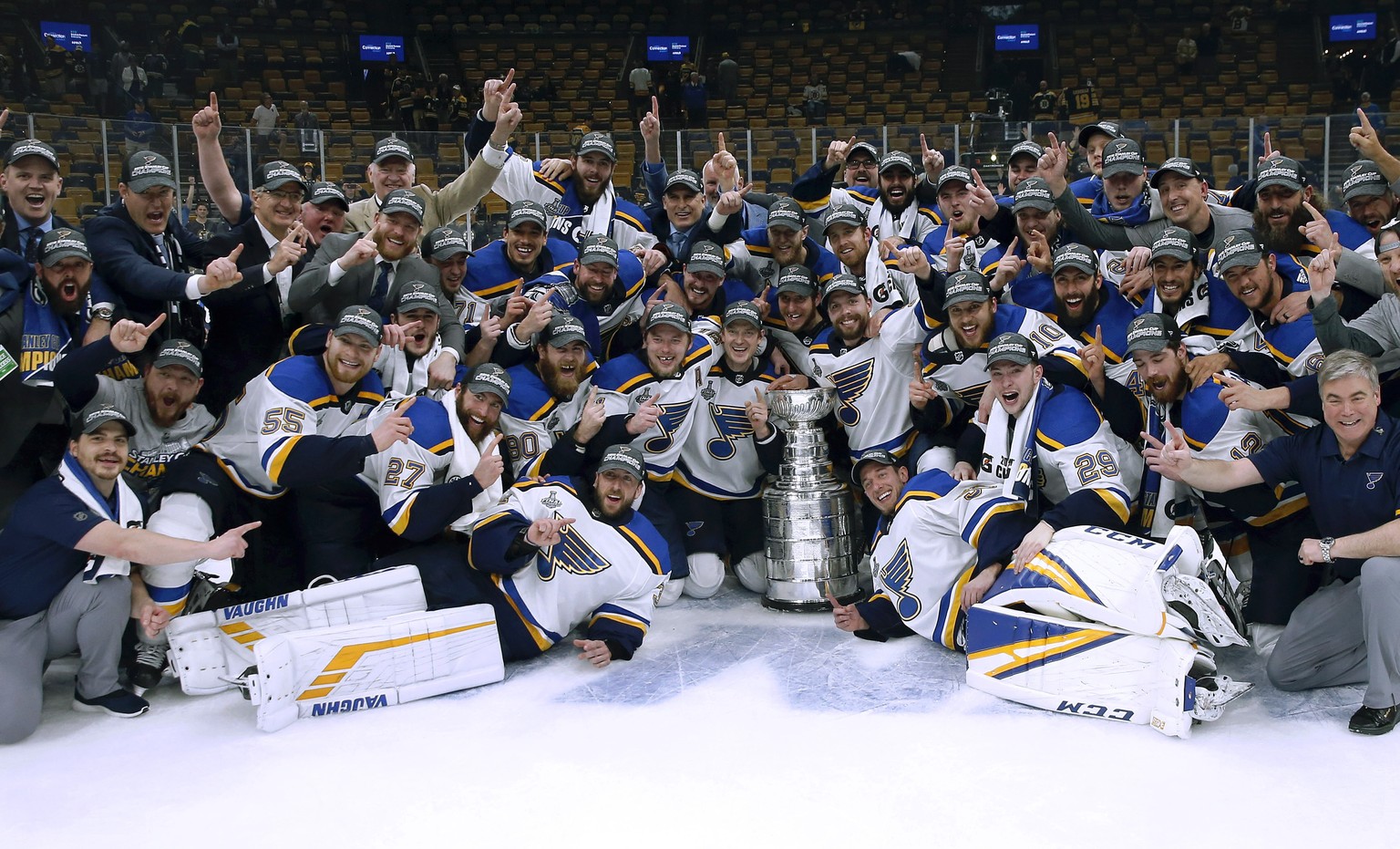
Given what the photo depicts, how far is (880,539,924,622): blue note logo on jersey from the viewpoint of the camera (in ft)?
14.7

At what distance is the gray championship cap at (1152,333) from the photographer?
14.2ft

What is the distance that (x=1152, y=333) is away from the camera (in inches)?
171

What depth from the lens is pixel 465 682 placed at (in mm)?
4055

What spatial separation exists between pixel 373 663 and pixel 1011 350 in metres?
2.59

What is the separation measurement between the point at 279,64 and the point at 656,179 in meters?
11.8

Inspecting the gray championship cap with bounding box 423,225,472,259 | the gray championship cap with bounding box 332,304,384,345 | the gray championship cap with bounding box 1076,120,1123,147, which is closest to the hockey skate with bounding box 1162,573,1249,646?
the gray championship cap with bounding box 332,304,384,345

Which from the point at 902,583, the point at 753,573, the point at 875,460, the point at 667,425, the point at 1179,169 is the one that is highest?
the point at 1179,169

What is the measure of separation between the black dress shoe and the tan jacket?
4474 millimetres

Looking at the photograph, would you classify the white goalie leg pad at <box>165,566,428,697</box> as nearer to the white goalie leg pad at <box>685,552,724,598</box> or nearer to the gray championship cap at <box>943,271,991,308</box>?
the white goalie leg pad at <box>685,552,724,598</box>

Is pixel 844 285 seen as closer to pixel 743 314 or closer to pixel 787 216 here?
pixel 743 314

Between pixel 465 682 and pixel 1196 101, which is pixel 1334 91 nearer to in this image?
pixel 1196 101

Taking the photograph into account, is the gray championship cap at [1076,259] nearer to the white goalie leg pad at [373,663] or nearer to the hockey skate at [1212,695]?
the hockey skate at [1212,695]

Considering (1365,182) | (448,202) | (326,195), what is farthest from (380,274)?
(1365,182)

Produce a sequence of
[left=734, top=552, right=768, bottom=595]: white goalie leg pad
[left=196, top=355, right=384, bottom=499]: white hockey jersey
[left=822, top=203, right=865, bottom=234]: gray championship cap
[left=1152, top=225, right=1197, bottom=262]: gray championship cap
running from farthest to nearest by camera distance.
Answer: [left=822, top=203, right=865, bottom=234]: gray championship cap
[left=734, top=552, right=768, bottom=595]: white goalie leg pad
[left=1152, top=225, right=1197, bottom=262]: gray championship cap
[left=196, top=355, right=384, bottom=499]: white hockey jersey
